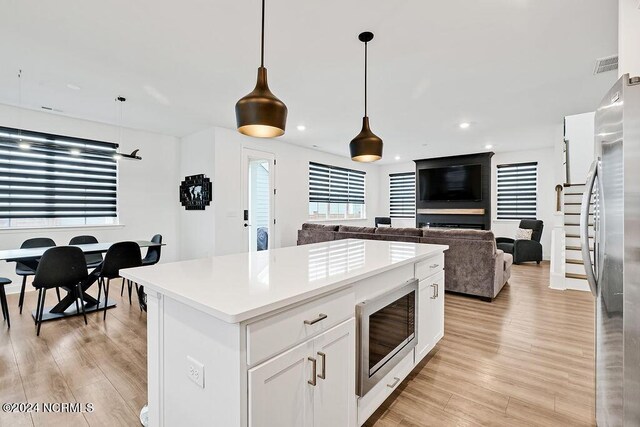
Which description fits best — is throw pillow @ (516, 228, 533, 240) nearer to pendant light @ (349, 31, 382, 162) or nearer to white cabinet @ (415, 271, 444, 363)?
white cabinet @ (415, 271, 444, 363)

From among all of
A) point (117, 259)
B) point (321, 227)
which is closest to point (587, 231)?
point (117, 259)

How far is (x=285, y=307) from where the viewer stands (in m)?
1.09

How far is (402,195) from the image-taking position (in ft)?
30.3

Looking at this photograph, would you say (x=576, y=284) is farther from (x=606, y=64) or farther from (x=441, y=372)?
(x=441, y=372)

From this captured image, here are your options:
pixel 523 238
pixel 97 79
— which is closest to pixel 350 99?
pixel 97 79

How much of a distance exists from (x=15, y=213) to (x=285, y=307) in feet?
17.0

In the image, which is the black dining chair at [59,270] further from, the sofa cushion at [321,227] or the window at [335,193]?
the window at [335,193]

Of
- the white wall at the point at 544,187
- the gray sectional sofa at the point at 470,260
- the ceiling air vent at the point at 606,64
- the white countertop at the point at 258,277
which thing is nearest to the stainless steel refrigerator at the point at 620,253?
the white countertop at the point at 258,277

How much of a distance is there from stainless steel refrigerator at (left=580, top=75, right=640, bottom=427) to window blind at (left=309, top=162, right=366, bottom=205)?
19.7ft

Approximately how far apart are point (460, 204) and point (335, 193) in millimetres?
3227

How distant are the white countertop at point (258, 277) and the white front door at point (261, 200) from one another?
401 centimetres

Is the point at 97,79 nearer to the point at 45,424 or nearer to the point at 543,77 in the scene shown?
the point at 45,424

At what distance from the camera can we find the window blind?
7.25 meters

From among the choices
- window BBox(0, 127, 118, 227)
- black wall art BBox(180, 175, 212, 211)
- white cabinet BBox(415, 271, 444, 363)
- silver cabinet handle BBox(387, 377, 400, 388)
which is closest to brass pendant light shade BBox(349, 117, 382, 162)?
white cabinet BBox(415, 271, 444, 363)
